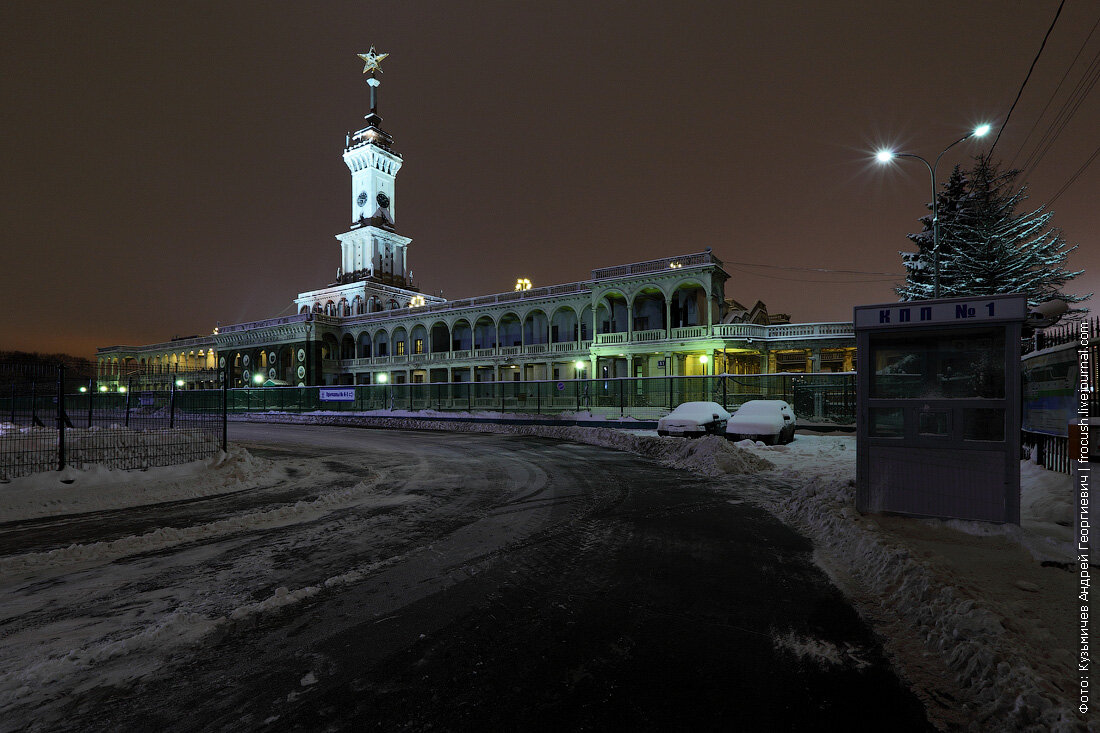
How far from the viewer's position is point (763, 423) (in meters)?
15.5

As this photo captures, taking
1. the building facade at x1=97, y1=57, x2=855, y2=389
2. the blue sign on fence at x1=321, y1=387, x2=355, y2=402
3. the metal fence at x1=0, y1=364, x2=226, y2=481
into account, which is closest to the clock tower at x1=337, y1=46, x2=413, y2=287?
the building facade at x1=97, y1=57, x2=855, y2=389

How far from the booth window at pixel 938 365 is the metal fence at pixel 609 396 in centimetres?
1500

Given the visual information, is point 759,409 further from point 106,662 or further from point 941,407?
point 106,662

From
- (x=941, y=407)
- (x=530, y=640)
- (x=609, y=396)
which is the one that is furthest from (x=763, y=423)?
(x=530, y=640)

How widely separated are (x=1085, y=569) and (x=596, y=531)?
4578mm

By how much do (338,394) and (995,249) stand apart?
142 ft

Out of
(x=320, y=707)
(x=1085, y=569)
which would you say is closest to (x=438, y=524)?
(x=320, y=707)

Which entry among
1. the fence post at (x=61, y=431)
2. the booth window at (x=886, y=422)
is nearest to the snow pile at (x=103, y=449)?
the fence post at (x=61, y=431)

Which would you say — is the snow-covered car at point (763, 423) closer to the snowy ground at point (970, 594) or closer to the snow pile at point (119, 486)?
the snowy ground at point (970, 594)

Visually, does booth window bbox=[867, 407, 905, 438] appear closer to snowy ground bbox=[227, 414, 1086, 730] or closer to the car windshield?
snowy ground bbox=[227, 414, 1086, 730]

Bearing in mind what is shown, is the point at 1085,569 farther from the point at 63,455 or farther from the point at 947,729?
the point at 63,455

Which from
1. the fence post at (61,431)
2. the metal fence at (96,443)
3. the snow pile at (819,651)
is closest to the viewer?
the snow pile at (819,651)

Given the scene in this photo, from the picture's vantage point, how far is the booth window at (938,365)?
581cm

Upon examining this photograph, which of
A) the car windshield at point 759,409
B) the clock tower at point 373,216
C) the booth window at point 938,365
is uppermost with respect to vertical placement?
the clock tower at point 373,216
